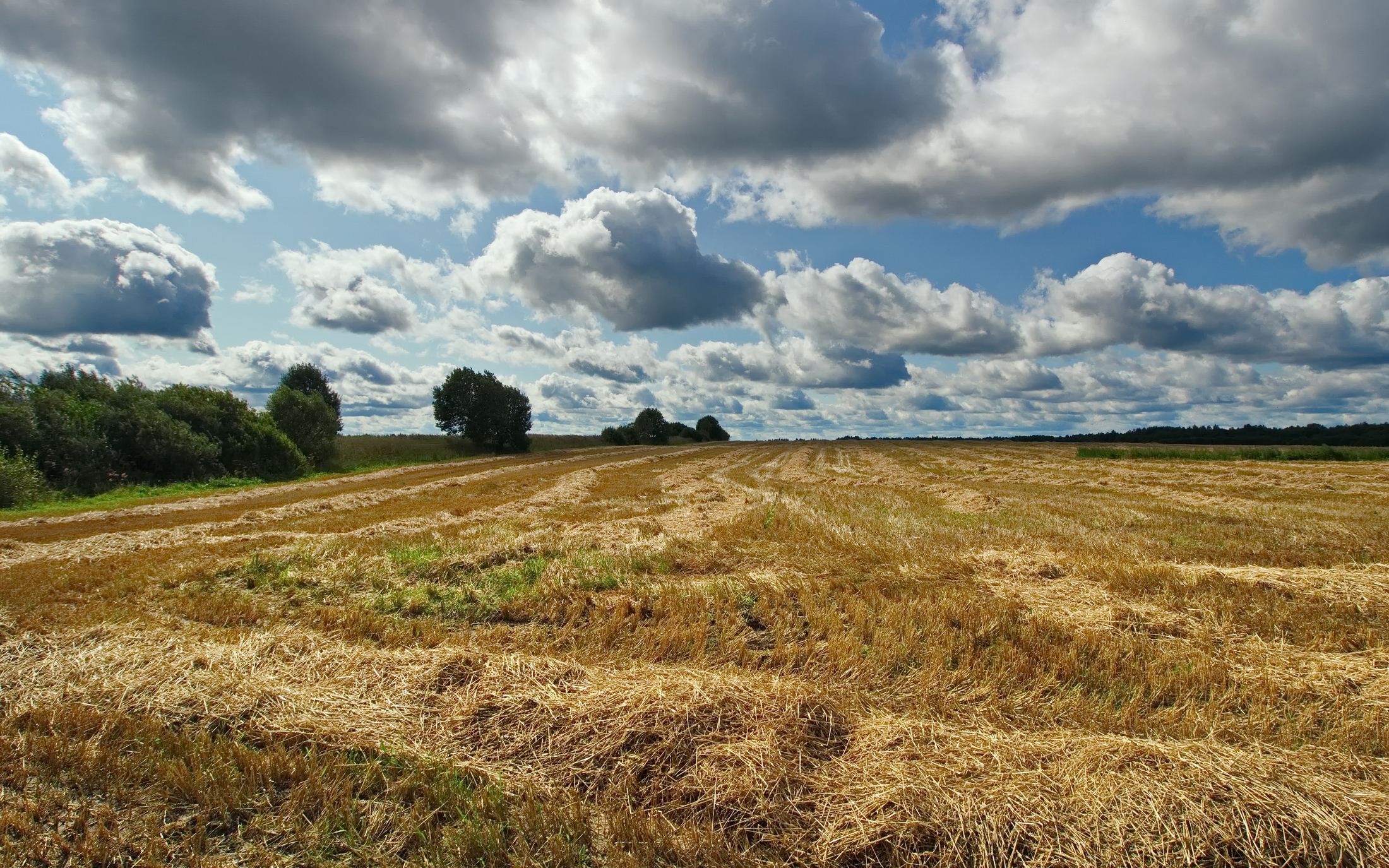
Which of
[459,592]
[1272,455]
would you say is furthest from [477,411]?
[1272,455]

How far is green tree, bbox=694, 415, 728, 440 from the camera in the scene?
122125mm

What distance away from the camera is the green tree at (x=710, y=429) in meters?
122

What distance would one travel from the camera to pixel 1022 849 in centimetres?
305

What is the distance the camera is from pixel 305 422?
40.8m

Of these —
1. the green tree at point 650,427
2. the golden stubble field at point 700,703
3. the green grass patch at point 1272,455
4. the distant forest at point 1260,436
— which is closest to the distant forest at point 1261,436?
the distant forest at point 1260,436

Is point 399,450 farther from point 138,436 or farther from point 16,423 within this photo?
point 16,423

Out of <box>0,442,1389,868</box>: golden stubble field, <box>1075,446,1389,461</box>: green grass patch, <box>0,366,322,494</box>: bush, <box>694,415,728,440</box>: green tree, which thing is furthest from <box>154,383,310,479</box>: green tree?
<box>694,415,728,440</box>: green tree

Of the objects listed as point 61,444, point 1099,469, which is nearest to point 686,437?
point 1099,469

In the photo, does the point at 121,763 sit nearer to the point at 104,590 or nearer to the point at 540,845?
the point at 540,845

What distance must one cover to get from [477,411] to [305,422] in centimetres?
2330

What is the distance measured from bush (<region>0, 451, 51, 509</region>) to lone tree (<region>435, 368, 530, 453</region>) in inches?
1707

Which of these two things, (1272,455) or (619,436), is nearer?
(1272,455)

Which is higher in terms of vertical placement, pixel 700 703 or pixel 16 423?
pixel 16 423

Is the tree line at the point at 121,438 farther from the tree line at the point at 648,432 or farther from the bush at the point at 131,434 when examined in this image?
the tree line at the point at 648,432
